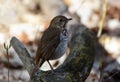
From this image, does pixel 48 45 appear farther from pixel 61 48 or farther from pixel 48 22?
pixel 48 22

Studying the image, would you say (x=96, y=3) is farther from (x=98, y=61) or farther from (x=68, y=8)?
(x=98, y=61)

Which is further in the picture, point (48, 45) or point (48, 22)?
point (48, 22)

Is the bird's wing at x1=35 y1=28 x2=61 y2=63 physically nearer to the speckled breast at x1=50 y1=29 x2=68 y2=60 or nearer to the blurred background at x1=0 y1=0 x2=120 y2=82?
the speckled breast at x1=50 y1=29 x2=68 y2=60

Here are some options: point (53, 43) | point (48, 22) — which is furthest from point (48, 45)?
point (48, 22)

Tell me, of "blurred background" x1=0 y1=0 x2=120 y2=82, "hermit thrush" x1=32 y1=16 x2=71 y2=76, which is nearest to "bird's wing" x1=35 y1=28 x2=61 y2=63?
"hermit thrush" x1=32 y1=16 x2=71 y2=76

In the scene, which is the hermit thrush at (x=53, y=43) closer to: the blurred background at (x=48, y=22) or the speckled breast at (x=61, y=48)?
the speckled breast at (x=61, y=48)

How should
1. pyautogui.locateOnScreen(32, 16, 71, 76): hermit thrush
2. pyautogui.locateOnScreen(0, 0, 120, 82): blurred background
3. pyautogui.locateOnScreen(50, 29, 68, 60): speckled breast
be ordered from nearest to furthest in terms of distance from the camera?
1. pyautogui.locateOnScreen(32, 16, 71, 76): hermit thrush
2. pyautogui.locateOnScreen(50, 29, 68, 60): speckled breast
3. pyautogui.locateOnScreen(0, 0, 120, 82): blurred background
